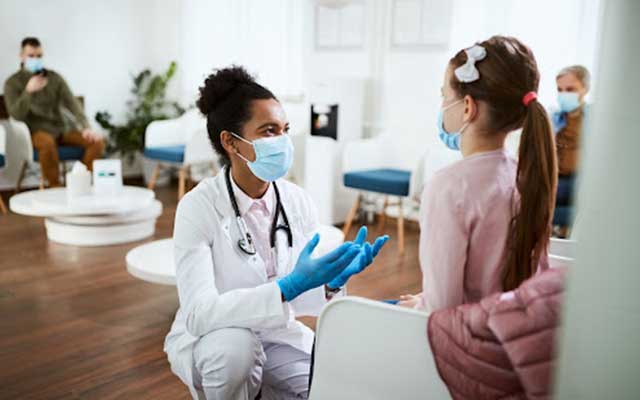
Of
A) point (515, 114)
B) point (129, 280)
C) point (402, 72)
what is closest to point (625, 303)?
point (515, 114)

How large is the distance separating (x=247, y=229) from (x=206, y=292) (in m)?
0.26

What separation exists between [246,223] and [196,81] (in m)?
5.12

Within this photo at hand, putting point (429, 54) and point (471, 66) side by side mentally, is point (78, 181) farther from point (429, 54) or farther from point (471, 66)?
point (471, 66)

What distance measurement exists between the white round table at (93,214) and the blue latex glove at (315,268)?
279 cm

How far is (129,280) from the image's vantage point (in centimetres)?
350

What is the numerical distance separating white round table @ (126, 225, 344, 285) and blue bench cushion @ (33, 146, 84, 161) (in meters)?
2.65

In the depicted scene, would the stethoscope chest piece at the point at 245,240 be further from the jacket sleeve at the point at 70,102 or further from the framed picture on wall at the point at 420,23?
the jacket sleeve at the point at 70,102

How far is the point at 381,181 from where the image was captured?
432 cm

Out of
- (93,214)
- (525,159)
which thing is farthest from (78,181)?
(525,159)

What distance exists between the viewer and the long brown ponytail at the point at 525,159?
1120mm

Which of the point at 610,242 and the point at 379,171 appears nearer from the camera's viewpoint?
the point at 610,242

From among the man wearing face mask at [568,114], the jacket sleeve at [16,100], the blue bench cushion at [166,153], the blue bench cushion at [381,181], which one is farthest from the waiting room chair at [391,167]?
the jacket sleeve at [16,100]

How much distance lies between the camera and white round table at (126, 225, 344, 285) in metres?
2.75

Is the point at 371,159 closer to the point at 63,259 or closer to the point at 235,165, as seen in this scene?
the point at 63,259
